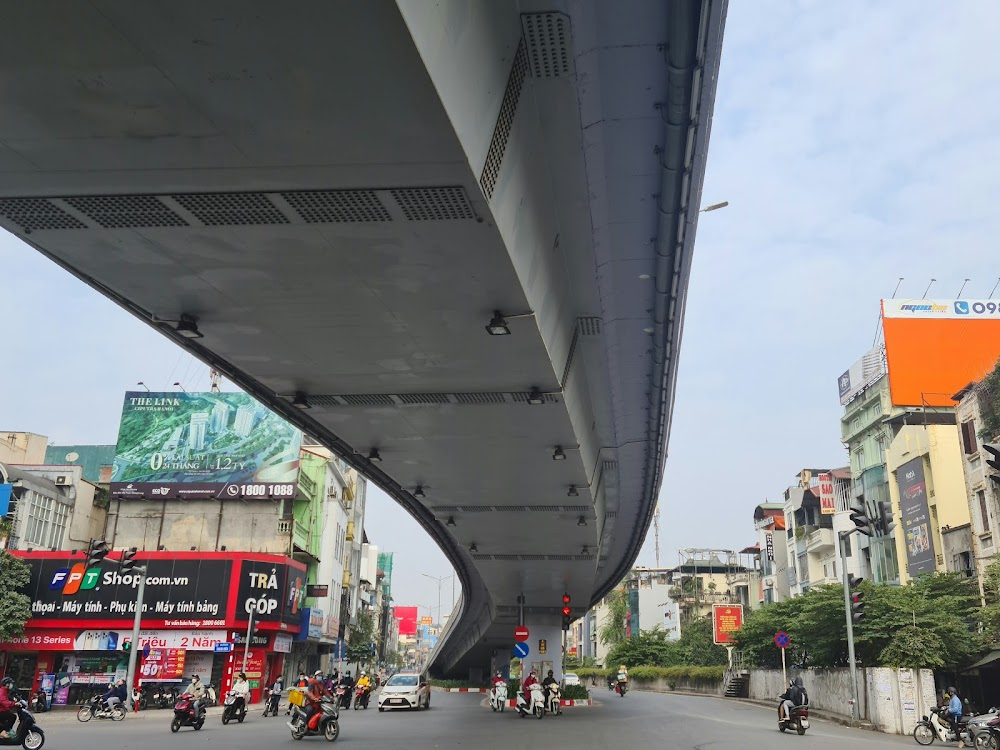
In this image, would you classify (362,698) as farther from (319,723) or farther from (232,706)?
(319,723)

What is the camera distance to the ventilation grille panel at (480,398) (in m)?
14.6

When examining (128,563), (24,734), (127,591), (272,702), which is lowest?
(272,702)

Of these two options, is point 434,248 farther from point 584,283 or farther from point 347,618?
point 347,618

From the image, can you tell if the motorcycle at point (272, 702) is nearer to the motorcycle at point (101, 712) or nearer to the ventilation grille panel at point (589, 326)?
the motorcycle at point (101, 712)

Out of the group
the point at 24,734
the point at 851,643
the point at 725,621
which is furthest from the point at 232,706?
the point at 725,621

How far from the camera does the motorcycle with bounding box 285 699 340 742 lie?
17938 mm

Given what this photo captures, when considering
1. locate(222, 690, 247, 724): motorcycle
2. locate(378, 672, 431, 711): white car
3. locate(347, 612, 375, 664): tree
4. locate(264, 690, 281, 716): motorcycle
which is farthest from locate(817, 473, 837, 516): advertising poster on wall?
locate(222, 690, 247, 724): motorcycle

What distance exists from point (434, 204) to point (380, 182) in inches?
23.0

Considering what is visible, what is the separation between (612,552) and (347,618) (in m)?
39.7

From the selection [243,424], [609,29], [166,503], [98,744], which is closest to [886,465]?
[243,424]

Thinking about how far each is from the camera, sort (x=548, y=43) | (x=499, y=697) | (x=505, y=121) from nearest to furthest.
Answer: (x=548, y=43), (x=505, y=121), (x=499, y=697)

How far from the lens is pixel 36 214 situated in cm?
866

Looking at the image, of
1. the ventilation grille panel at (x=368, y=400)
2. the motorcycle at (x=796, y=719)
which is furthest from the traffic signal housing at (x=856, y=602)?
the ventilation grille panel at (x=368, y=400)

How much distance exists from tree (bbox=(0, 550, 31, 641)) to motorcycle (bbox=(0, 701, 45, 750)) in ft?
84.2
